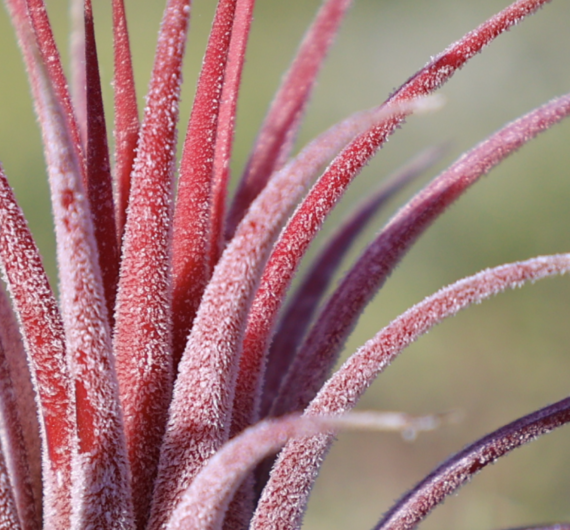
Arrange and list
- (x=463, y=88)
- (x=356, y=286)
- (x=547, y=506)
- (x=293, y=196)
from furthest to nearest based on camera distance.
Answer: (x=463, y=88)
(x=547, y=506)
(x=356, y=286)
(x=293, y=196)

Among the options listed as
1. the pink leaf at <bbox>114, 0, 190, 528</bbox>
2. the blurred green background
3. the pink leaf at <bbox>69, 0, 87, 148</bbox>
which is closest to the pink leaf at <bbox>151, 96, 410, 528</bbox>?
the pink leaf at <bbox>114, 0, 190, 528</bbox>

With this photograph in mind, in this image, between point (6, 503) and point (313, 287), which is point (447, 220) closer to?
point (313, 287)

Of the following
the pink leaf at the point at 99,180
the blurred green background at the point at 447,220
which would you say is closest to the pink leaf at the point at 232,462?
the pink leaf at the point at 99,180

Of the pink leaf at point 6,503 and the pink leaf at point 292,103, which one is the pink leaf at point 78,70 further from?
the pink leaf at point 6,503

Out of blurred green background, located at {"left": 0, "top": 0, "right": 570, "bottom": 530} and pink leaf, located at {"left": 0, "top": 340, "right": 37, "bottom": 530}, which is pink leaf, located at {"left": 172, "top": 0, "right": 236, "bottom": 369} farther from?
blurred green background, located at {"left": 0, "top": 0, "right": 570, "bottom": 530}

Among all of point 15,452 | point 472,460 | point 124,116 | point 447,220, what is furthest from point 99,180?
point 447,220

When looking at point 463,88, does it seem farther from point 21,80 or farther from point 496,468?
point 21,80

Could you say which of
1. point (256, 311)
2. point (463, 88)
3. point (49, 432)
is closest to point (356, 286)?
point (256, 311)

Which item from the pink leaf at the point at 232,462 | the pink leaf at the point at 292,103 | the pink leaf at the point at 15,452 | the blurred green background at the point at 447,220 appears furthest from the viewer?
the blurred green background at the point at 447,220
